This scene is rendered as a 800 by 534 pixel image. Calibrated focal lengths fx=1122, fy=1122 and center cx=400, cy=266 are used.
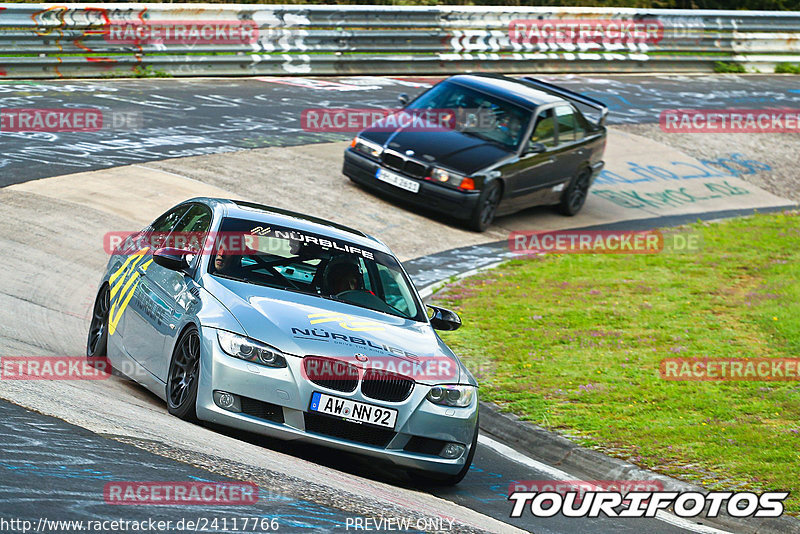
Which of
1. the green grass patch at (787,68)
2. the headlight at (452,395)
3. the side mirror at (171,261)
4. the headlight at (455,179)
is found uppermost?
the side mirror at (171,261)

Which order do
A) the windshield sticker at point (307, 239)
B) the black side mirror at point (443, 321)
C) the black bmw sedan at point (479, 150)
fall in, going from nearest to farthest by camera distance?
1. the windshield sticker at point (307, 239)
2. the black side mirror at point (443, 321)
3. the black bmw sedan at point (479, 150)

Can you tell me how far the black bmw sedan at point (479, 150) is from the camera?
15789 mm

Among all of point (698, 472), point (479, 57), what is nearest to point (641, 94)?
point (479, 57)

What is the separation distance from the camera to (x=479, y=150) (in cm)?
1614

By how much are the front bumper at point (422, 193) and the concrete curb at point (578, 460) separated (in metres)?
6.78

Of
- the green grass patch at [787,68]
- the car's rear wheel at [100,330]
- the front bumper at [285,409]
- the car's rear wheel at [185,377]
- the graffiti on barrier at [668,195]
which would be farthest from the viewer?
the green grass patch at [787,68]

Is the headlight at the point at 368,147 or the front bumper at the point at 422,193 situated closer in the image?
the front bumper at the point at 422,193

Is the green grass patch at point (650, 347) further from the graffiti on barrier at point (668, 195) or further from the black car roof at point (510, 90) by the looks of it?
the graffiti on barrier at point (668, 195)

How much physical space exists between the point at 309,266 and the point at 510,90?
9846 millimetres

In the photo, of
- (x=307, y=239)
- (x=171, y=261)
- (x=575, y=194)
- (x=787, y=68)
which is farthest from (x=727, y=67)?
(x=171, y=261)

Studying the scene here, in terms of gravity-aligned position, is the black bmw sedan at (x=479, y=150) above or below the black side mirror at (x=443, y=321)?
below

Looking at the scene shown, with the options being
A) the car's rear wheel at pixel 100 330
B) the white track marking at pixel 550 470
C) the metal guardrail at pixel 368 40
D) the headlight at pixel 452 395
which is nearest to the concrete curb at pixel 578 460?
the white track marking at pixel 550 470

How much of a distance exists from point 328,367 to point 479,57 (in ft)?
66.9

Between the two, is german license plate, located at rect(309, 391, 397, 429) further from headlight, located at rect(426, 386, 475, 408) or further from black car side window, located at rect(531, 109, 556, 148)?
black car side window, located at rect(531, 109, 556, 148)
